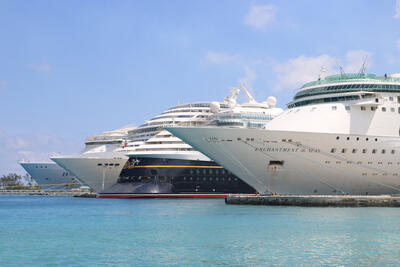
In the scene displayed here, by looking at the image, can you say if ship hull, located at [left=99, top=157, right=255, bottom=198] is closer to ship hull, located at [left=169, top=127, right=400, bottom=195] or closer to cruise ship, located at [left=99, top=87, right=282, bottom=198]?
cruise ship, located at [left=99, top=87, right=282, bottom=198]

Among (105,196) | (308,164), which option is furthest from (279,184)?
(105,196)

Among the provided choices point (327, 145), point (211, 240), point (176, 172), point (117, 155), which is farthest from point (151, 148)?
point (211, 240)

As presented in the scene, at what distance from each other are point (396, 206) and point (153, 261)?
22.0 m

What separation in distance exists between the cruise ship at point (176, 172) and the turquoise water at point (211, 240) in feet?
73.4

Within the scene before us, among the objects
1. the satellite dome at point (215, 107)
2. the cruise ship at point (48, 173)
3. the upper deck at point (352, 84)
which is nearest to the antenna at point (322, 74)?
the upper deck at point (352, 84)

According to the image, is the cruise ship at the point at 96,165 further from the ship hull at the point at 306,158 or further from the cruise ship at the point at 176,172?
the ship hull at the point at 306,158

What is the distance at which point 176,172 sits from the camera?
5466cm

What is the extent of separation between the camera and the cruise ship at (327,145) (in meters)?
34.2

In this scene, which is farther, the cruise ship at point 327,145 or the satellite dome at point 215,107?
the satellite dome at point 215,107

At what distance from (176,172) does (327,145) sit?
902 inches

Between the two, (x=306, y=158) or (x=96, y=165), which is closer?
(x=306, y=158)

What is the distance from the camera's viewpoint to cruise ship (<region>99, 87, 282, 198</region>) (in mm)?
54562

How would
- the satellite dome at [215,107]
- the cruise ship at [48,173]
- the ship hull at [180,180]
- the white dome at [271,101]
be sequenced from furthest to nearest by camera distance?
the cruise ship at [48,173] → the white dome at [271,101] → the satellite dome at [215,107] → the ship hull at [180,180]

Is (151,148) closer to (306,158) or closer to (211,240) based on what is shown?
(306,158)
